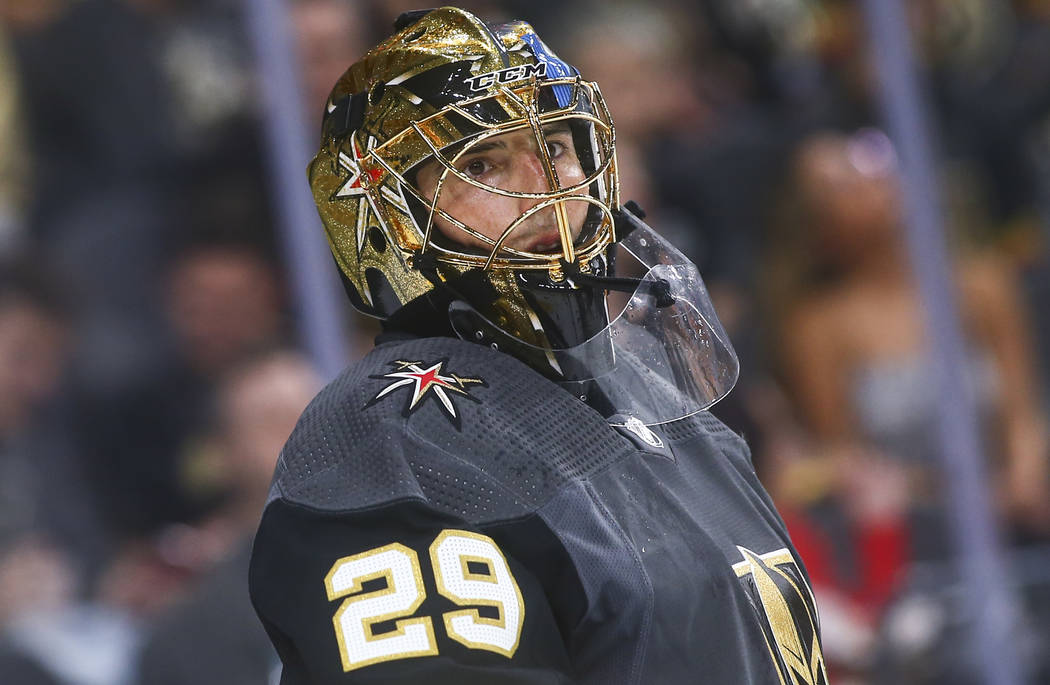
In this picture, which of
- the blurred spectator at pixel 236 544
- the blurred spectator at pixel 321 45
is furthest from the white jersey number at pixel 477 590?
the blurred spectator at pixel 321 45

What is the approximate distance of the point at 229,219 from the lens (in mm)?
3727

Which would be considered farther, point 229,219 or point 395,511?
point 229,219

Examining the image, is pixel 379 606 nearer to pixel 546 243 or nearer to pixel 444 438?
pixel 444 438

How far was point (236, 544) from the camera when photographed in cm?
355

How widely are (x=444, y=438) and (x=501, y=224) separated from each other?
30 centimetres

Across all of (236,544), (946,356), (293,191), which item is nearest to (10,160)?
(293,191)


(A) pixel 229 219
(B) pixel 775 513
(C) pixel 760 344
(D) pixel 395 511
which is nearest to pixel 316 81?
(A) pixel 229 219

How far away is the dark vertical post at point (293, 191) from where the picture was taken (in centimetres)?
373

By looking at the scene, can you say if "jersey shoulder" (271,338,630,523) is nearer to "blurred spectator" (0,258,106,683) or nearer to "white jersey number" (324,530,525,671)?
"white jersey number" (324,530,525,671)

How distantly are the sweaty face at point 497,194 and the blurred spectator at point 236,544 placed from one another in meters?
1.75

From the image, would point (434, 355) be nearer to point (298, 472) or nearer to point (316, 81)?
point (298, 472)

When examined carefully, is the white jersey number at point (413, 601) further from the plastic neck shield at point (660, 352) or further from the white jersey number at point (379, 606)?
the plastic neck shield at point (660, 352)

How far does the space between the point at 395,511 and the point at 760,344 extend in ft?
10.2

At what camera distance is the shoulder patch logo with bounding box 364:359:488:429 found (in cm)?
167
